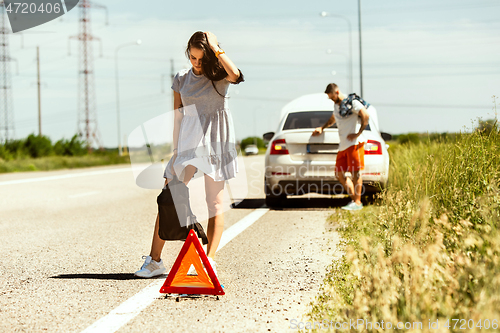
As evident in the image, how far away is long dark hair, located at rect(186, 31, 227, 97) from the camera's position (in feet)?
13.1

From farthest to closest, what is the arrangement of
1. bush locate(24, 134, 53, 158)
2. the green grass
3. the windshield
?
bush locate(24, 134, 53, 158)
the green grass
the windshield

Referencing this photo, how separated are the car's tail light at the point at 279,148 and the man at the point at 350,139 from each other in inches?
36.4

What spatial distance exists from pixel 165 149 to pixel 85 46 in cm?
4350

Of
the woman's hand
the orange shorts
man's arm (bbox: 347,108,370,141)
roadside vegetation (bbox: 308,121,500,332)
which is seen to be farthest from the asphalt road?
the woman's hand

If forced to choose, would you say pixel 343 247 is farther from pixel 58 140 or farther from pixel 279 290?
pixel 58 140

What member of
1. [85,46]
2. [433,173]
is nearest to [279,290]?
[433,173]

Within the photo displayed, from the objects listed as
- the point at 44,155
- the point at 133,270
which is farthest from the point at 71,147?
the point at 133,270

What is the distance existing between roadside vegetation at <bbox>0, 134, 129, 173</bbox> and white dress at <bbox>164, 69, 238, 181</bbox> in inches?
856

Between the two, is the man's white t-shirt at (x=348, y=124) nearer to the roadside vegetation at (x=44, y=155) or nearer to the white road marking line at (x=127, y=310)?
the white road marking line at (x=127, y=310)

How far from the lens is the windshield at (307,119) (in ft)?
30.3

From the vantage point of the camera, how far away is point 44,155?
33438 mm

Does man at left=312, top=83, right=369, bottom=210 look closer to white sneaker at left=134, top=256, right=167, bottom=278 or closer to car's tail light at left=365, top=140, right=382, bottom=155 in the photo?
car's tail light at left=365, top=140, right=382, bottom=155

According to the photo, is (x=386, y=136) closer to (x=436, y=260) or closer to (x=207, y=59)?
(x=207, y=59)

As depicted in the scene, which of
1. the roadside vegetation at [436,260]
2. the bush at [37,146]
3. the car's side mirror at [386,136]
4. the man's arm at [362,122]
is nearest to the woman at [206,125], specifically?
the roadside vegetation at [436,260]
